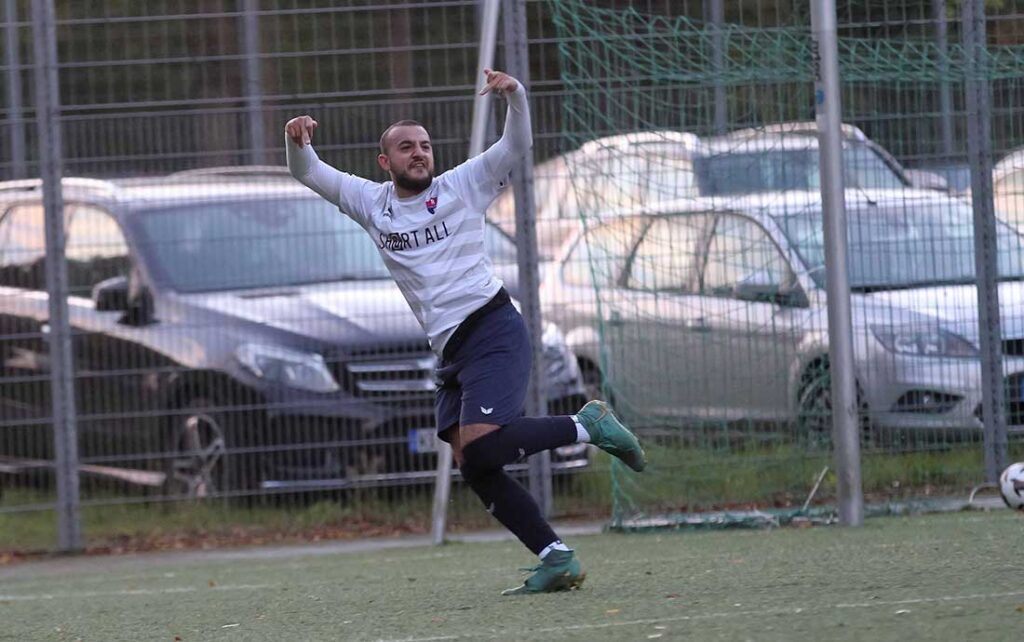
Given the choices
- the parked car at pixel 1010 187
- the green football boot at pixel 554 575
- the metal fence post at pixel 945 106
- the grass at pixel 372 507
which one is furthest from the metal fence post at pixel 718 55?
the green football boot at pixel 554 575

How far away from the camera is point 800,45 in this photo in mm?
10586

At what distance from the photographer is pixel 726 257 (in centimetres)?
1042

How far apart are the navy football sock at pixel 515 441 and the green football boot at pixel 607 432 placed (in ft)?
0.23

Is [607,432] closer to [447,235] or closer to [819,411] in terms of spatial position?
[447,235]

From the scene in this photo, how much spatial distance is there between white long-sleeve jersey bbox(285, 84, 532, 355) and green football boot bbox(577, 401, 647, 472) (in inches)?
22.4

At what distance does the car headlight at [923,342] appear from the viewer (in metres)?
10.6

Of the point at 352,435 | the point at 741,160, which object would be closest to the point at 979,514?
the point at 741,160

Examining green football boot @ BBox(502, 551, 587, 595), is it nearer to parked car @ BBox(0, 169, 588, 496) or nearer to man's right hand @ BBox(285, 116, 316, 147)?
man's right hand @ BBox(285, 116, 316, 147)

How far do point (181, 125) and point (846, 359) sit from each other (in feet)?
13.2

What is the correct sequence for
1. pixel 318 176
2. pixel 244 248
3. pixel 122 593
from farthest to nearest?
pixel 244 248
pixel 122 593
pixel 318 176

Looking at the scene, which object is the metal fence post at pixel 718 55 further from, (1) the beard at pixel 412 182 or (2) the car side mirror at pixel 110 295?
(1) the beard at pixel 412 182

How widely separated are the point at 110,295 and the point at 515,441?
188 inches

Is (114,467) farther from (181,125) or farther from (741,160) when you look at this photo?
(741,160)

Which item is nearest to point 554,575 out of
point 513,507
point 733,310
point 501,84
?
point 513,507
